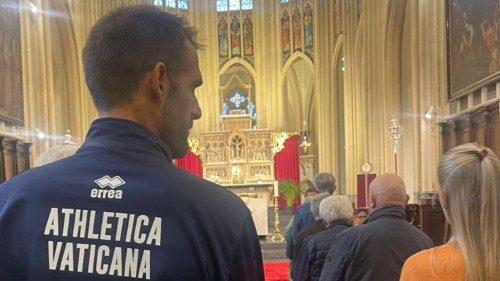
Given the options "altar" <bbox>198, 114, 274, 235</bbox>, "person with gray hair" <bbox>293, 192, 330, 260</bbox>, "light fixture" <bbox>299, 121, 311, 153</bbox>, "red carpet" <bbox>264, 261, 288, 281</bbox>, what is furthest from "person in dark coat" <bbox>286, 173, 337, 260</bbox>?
"light fixture" <bbox>299, 121, 311, 153</bbox>

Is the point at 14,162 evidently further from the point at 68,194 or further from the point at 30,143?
the point at 68,194

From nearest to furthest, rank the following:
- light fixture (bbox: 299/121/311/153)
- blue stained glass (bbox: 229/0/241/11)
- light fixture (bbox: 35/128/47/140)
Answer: light fixture (bbox: 35/128/47/140) < light fixture (bbox: 299/121/311/153) < blue stained glass (bbox: 229/0/241/11)

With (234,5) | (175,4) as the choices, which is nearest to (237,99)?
(234,5)

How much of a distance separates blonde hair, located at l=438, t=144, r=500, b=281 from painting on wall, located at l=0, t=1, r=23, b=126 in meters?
10.9

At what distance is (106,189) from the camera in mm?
1049

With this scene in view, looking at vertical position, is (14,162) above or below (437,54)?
below

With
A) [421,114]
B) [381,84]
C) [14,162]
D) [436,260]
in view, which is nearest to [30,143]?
[14,162]

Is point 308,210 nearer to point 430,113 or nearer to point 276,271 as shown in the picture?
point 276,271

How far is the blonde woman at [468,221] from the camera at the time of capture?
1512 mm

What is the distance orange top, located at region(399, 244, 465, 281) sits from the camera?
1.55m

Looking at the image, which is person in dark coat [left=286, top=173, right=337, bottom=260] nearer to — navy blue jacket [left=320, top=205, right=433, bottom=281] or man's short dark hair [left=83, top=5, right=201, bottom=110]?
navy blue jacket [left=320, top=205, right=433, bottom=281]

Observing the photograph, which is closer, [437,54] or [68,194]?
[68,194]

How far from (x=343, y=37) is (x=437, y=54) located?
9.29m

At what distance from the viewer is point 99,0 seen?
2070cm
